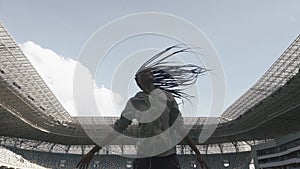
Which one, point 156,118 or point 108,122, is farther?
point 108,122

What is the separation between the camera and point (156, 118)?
286 centimetres

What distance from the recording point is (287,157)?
46781mm

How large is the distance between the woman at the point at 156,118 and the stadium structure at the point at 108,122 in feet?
76.1

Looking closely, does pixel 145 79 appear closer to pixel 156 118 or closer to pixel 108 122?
pixel 156 118

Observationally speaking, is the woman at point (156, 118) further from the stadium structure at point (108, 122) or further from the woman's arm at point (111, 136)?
the stadium structure at point (108, 122)

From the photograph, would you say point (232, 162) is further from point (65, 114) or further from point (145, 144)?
point (145, 144)

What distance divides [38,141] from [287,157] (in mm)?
45864

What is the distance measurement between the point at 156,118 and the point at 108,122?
118 ft

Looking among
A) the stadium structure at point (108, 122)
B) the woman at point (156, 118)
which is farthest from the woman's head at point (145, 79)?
the stadium structure at point (108, 122)

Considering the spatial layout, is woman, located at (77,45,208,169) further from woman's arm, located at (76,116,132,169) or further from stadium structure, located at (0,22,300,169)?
stadium structure, located at (0,22,300,169)

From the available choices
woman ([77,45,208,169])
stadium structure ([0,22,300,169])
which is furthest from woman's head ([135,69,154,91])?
stadium structure ([0,22,300,169])

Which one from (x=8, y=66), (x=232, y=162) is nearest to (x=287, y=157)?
(x=232, y=162)

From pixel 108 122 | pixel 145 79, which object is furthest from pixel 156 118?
pixel 108 122

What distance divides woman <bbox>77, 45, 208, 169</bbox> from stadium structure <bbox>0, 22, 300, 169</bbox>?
2318 cm
